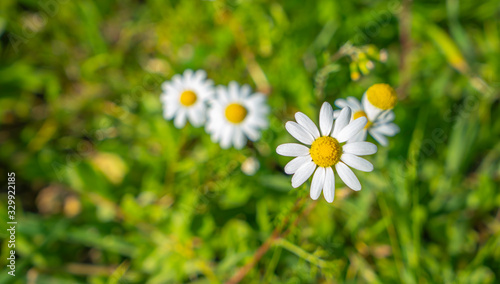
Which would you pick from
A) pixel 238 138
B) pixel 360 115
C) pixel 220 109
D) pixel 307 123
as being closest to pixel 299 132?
pixel 307 123

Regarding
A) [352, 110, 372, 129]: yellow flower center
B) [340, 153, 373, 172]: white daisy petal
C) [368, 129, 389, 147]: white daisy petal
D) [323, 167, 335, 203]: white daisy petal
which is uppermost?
[352, 110, 372, 129]: yellow flower center

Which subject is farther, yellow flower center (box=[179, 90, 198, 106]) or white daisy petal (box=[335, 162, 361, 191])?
yellow flower center (box=[179, 90, 198, 106])

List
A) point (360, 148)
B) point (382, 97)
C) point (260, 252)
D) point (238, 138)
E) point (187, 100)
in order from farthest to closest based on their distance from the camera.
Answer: point (187, 100) → point (238, 138) → point (260, 252) → point (382, 97) → point (360, 148)

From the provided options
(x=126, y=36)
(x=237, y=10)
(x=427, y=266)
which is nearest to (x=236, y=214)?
(x=427, y=266)

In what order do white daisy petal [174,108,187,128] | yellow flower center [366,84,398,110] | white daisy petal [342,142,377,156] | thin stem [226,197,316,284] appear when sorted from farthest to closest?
1. white daisy petal [174,108,187,128]
2. thin stem [226,197,316,284]
3. yellow flower center [366,84,398,110]
4. white daisy petal [342,142,377,156]

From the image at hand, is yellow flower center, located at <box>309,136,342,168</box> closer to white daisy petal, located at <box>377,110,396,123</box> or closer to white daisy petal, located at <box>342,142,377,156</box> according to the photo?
white daisy petal, located at <box>342,142,377,156</box>

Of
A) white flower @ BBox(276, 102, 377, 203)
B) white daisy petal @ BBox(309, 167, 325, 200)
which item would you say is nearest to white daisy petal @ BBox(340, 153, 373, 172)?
white flower @ BBox(276, 102, 377, 203)

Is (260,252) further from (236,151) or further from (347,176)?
(347,176)
